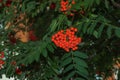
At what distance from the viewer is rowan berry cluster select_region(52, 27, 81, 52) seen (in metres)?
2.63

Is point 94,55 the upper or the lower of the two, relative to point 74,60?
lower

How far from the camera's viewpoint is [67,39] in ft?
8.71

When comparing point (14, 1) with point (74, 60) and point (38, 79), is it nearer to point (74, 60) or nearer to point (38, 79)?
point (38, 79)

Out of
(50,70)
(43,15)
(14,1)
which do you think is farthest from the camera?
(43,15)

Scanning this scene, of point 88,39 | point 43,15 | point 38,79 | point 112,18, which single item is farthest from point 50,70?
point 43,15

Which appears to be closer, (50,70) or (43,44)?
(43,44)

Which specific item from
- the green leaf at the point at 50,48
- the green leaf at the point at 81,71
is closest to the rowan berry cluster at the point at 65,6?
the green leaf at the point at 50,48

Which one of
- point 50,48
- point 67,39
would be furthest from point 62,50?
point 67,39

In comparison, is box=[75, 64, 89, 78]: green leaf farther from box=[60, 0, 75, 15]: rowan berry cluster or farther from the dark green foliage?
box=[60, 0, 75, 15]: rowan berry cluster

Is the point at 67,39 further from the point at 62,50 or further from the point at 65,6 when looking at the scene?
the point at 62,50

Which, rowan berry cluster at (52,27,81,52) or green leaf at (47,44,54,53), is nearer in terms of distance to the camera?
rowan berry cluster at (52,27,81,52)

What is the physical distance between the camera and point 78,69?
267 centimetres

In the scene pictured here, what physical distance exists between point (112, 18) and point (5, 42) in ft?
4.07

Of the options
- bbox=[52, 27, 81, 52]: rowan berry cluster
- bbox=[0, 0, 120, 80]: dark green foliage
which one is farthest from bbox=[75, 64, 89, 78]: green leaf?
bbox=[52, 27, 81, 52]: rowan berry cluster
